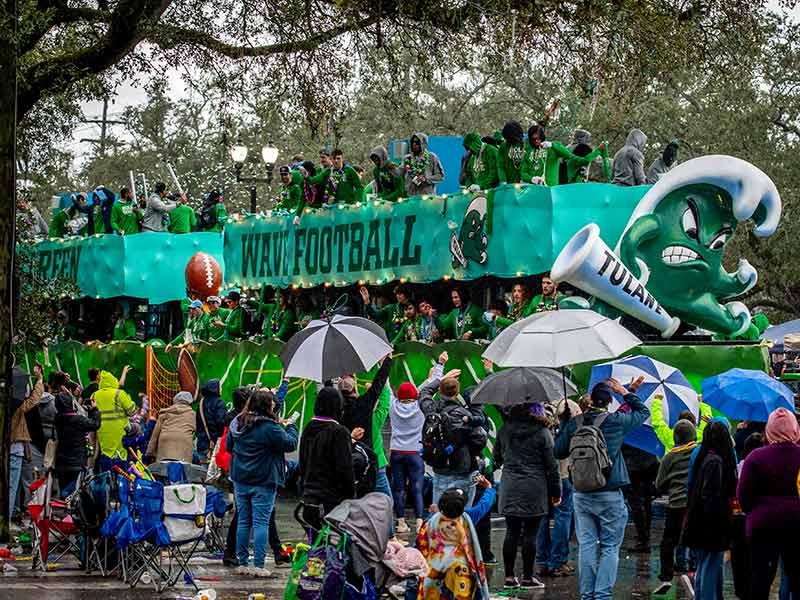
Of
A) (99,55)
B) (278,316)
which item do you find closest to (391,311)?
(278,316)

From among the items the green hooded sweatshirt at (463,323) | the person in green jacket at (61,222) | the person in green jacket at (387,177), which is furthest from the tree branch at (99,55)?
the person in green jacket at (61,222)

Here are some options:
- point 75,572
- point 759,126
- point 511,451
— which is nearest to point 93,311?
point 759,126

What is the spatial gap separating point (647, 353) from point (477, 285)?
143 inches

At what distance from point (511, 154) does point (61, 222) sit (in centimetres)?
1422

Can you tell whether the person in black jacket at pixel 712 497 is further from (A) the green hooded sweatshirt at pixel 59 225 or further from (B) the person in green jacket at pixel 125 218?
(A) the green hooded sweatshirt at pixel 59 225

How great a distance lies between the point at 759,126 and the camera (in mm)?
32812

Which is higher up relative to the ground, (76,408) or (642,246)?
(642,246)

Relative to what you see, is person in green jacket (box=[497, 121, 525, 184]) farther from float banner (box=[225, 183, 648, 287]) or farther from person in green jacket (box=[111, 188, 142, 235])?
person in green jacket (box=[111, 188, 142, 235])

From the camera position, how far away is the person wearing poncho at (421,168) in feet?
67.1

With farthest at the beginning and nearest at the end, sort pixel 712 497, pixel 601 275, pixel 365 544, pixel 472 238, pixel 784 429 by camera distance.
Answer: pixel 472 238 → pixel 601 275 → pixel 712 497 → pixel 784 429 → pixel 365 544

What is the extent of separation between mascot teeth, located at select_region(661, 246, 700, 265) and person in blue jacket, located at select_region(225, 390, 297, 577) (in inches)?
288

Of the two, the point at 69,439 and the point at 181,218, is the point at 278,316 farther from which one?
the point at 69,439

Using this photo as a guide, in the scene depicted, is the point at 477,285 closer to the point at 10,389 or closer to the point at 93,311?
the point at 10,389

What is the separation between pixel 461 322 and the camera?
19703 mm
